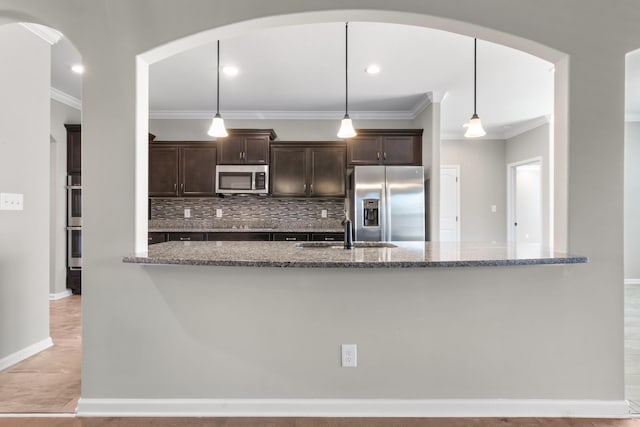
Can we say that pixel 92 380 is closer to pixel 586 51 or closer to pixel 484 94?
pixel 586 51

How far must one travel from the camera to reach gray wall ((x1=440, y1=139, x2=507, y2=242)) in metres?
7.02

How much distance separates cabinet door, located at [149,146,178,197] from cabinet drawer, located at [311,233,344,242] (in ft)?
6.65

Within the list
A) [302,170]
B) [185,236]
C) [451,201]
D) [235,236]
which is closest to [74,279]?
[185,236]

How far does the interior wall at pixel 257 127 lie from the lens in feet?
18.0

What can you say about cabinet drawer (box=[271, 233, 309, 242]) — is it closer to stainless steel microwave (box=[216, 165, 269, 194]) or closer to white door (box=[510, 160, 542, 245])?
stainless steel microwave (box=[216, 165, 269, 194])

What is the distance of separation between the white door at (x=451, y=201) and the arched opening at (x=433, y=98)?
0.63 feet

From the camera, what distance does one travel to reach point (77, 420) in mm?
1992

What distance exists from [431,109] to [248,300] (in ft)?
11.9

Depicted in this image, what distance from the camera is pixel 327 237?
5059mm

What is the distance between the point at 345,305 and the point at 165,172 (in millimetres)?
4037

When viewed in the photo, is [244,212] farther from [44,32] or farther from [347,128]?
[44,32]

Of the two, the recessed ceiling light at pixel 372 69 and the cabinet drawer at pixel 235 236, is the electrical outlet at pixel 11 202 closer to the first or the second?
the cabinet drawer at pixel 235 236

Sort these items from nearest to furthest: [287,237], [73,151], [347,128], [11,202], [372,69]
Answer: [11,202]
[347,128]
[372,69]
[73,151]
[287,237]

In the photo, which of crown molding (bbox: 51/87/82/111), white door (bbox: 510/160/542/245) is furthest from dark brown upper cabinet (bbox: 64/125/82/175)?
white door (bbox: 510/160/542/245)
